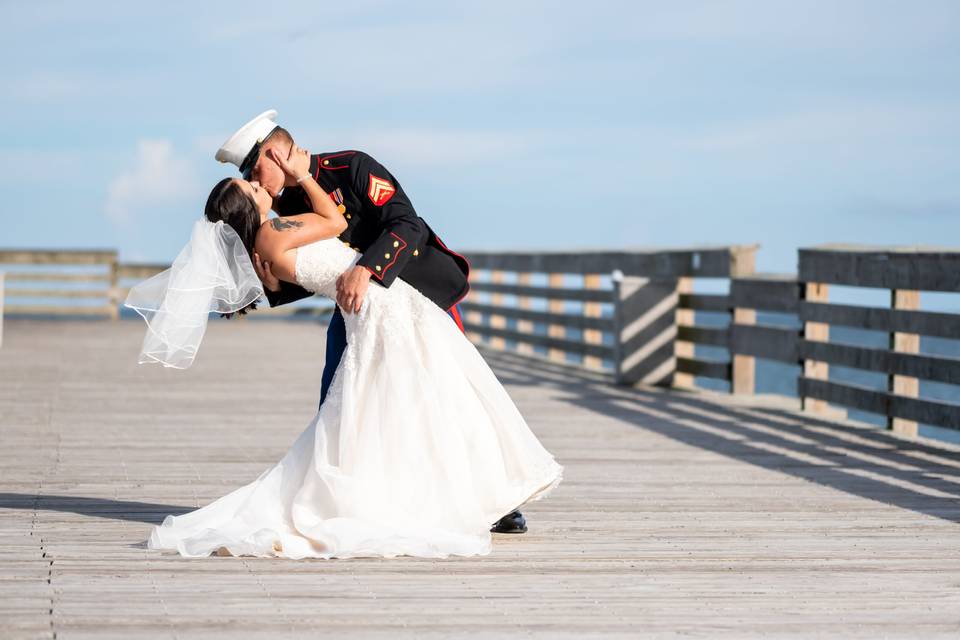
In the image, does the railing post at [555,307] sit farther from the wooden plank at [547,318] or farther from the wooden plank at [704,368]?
the wooden plank at [704,368]

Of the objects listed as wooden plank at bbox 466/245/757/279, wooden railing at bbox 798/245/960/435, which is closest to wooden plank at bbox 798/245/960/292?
wooden railing at bbox 798/245/960/435


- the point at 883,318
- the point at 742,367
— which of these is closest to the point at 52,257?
the point at 742,367

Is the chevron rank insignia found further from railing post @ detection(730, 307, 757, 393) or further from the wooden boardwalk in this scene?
railing post @ detection(730, 307, 757, 393)

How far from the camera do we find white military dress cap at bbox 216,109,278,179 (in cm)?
443

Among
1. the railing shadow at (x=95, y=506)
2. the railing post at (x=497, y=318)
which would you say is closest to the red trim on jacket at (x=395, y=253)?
the railing shadow at (x=95, y=506)

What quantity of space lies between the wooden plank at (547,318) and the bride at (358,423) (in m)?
8.20

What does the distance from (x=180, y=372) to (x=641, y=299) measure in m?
4.20

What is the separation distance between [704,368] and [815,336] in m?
1.42

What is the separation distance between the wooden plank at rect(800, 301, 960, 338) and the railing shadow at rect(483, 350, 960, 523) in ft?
2.08

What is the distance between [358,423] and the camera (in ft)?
15.0

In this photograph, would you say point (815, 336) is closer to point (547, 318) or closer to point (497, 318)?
point (547, 318)

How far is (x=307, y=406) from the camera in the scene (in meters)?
9.70

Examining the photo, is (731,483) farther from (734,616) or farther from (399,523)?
(734,616)

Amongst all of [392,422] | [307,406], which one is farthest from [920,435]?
[392,422]
